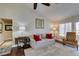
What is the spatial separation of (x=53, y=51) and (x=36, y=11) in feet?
3.79

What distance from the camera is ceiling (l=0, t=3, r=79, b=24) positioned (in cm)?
208

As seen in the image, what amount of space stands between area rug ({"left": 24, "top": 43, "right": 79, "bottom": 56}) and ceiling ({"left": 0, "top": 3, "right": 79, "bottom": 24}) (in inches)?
30.2

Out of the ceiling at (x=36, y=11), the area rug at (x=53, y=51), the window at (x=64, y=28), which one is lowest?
the area rug at (x=53, y=51)

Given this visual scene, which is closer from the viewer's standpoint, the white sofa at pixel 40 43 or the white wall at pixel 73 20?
the white wall at pixel 73 20

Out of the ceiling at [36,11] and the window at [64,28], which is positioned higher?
the ceiling at [36,11]

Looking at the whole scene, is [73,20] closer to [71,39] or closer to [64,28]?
[64,28]

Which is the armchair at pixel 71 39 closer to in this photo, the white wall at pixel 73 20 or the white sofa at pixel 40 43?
the white wall at pixel 73 20

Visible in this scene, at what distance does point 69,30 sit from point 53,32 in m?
0.42

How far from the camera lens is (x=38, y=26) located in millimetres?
2291

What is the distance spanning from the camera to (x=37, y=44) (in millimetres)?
2275

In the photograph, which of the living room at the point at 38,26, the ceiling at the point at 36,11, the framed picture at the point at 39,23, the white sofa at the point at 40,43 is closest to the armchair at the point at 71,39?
the living room at the point at 38,26

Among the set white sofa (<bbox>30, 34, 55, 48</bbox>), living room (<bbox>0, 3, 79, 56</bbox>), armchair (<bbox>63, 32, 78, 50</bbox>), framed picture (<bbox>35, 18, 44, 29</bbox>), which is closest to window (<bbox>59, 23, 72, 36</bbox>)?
living room (<bbox>0, 3, 79, 56</bbox>)

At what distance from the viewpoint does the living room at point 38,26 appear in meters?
2.11

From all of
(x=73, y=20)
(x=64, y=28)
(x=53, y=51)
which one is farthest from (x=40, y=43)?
(x=73, y=20)
